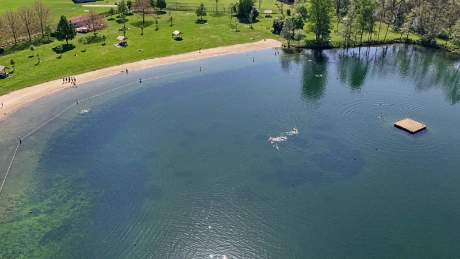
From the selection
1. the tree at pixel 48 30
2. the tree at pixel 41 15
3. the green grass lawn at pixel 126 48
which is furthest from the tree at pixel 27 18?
the tree at pixel 48 30

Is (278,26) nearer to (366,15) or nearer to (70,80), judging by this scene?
(366,15)

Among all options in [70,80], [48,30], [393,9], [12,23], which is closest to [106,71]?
[70,80]

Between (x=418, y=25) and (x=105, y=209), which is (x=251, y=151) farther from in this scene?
(x=418, y=25)

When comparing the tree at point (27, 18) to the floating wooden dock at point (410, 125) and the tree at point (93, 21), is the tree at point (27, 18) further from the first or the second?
the floating wooden dock at point (410, 125)

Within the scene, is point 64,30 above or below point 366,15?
below

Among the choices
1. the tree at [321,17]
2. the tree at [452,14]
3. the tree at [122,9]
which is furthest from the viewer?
the tree at [122,9]

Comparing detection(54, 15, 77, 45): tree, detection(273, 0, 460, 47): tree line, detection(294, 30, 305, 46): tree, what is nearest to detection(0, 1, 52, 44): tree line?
detection(54, 15, 77, 45): tree
